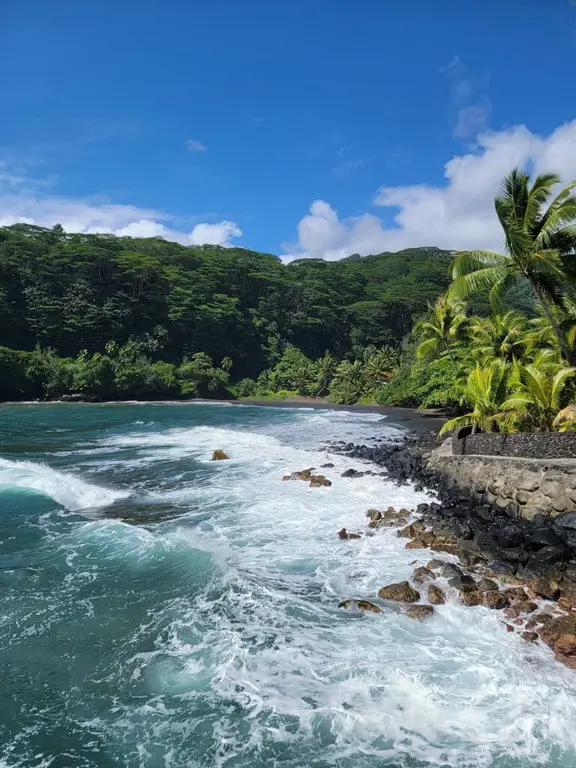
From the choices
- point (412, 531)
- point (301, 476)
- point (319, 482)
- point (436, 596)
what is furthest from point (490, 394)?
point (436, 596)

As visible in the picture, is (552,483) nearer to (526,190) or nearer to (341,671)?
(341,671)

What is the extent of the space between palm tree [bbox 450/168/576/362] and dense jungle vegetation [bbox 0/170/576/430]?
0.14 feet

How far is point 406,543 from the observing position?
10.1 m

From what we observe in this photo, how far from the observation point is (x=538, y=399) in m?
13.3

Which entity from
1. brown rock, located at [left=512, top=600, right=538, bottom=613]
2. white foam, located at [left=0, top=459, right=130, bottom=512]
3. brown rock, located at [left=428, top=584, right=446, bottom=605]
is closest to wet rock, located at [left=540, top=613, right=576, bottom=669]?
brown rock, located at [left=512, top=600, right=538, bottom=613]

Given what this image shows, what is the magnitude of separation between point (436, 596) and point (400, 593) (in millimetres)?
582

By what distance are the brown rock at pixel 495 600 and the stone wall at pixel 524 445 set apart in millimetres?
5010

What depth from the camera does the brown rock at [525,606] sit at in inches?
287

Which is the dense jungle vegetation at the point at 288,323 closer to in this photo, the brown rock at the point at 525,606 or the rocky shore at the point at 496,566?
the rocky shore at the point at 496,566

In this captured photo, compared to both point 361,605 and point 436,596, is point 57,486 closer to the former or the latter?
point 361,605

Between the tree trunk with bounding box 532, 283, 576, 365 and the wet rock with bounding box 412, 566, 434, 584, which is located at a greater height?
the tree trunk with bounding box 532, 283, 576, 365

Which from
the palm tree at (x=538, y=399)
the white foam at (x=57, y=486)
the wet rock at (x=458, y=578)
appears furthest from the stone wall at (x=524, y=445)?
the white foam at (x=57, y=486)

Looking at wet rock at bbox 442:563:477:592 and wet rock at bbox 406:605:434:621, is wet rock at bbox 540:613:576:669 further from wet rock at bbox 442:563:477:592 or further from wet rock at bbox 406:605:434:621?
wet rock at bbox 406:605:434:621

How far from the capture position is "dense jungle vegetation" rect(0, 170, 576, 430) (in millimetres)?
14766
